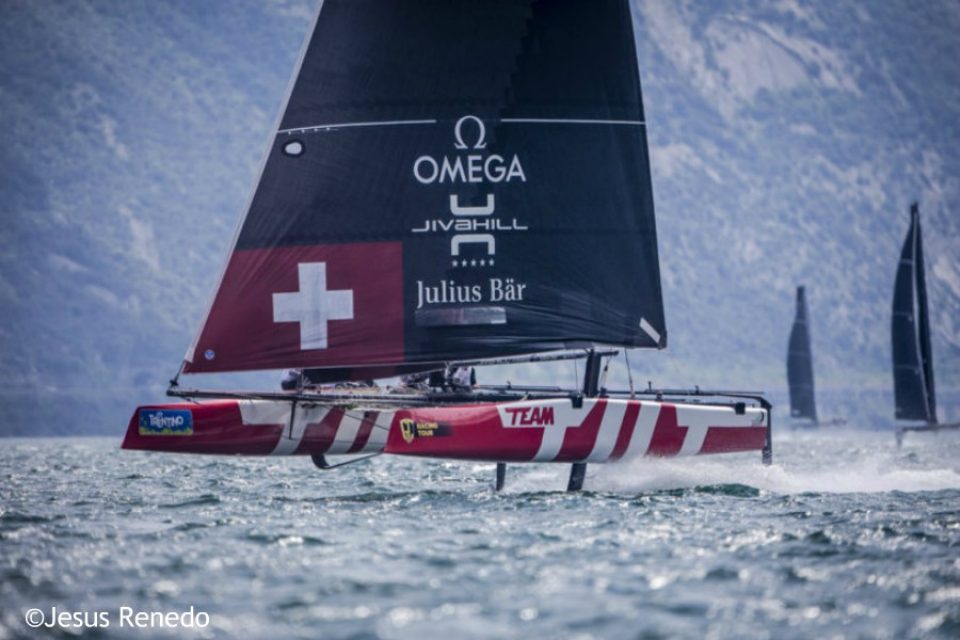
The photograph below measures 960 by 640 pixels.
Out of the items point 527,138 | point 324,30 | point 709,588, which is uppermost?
point 324,30

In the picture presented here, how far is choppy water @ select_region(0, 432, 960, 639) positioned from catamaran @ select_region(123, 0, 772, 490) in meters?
1.10

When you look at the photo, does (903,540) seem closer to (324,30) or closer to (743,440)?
(743,440)

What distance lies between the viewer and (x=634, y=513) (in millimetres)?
18969

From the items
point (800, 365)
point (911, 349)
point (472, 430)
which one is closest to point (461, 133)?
point (472, 430)

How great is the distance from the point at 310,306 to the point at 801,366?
65.4m

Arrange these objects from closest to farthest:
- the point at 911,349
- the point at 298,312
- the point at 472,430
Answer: the point at 472,430, the point at 298,312, the point at 911,349

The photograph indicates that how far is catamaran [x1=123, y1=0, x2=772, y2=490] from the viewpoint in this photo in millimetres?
21531

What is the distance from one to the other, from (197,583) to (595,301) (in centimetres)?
988

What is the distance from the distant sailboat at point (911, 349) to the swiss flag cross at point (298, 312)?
33.6 meters

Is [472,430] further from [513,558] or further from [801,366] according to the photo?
[801,366]

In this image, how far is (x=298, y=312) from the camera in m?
21.5

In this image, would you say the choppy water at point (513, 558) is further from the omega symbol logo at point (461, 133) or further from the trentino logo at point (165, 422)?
the omega symbol logo at point (461, 133)

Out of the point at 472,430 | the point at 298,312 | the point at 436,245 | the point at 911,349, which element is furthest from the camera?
the point at 911,349

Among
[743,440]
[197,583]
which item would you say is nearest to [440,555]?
[197,583]
